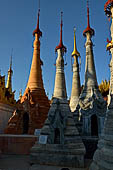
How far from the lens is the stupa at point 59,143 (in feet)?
29.2

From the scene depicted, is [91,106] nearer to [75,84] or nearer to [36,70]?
[75,84]

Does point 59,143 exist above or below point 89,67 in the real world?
below

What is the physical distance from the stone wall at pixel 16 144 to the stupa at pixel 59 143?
2.18 meters

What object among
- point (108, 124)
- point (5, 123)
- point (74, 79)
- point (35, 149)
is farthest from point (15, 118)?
point (108, 124)

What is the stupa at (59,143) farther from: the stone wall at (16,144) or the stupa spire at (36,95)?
the stupa spire at (36,95)

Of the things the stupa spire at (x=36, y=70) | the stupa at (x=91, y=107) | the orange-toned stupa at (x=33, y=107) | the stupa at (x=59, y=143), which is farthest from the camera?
the stupa spire at (x=36, y=70)

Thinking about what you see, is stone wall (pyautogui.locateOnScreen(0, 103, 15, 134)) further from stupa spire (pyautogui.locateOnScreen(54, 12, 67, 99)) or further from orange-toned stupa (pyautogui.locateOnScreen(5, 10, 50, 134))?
stupa spire (pyautogui.locateOnScreen(54, 12, 67, 99))

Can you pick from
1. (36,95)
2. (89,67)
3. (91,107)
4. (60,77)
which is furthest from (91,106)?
(36,95)

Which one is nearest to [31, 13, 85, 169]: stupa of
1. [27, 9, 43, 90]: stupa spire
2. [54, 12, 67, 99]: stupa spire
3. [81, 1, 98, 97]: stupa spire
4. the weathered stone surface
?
[54, 12, 67, 99]: stupa spire

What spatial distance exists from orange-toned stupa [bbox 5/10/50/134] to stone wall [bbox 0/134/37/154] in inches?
106

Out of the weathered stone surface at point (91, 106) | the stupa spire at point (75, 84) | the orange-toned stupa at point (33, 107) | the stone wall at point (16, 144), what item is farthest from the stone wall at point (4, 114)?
the weathered stone surface at point (91, 106)

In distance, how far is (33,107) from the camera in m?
16.0

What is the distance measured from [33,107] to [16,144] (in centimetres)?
480

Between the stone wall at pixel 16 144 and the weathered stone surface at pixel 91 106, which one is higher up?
the weathered stone surface at pixel 91 106
